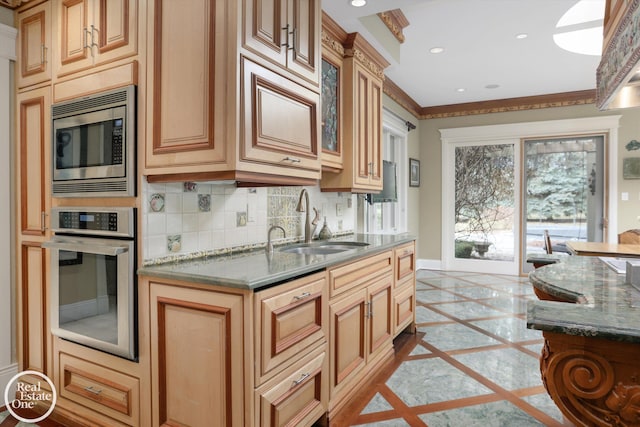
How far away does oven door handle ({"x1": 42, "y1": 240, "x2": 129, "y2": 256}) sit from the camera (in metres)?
1.78

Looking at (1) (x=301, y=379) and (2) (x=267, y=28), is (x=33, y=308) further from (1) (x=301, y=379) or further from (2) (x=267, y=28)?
(2) (x=267, y=28)

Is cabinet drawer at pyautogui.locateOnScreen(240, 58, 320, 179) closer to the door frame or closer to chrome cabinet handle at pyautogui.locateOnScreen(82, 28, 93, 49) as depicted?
chrome cabinet handle at pyautogui.locateOnScreen(82, 28, 93, 49)

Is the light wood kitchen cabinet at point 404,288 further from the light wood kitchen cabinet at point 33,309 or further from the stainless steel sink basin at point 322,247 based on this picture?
the light wood kitchen cabinet at point 33,309

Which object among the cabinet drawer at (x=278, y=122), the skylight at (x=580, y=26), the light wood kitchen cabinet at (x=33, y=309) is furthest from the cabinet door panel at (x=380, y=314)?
the skylight at (x=580, y=26)

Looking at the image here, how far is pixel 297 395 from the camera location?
1.80 metres

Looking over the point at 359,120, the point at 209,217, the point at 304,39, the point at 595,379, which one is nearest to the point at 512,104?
the point at 359,120

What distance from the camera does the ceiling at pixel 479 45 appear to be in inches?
123

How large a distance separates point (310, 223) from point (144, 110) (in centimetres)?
155

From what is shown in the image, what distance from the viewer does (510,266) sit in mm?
6105

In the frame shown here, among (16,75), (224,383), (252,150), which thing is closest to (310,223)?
(252,150)

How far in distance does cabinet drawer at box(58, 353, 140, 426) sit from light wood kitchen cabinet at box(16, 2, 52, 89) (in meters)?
1.54

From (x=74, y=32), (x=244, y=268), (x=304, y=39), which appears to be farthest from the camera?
(x=304, y=39)

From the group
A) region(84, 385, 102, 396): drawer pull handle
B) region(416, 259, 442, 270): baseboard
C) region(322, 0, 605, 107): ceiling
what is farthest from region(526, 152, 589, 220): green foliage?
region(84, 385, 102, 396): drawer pull handle

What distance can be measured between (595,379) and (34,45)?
115 inches
